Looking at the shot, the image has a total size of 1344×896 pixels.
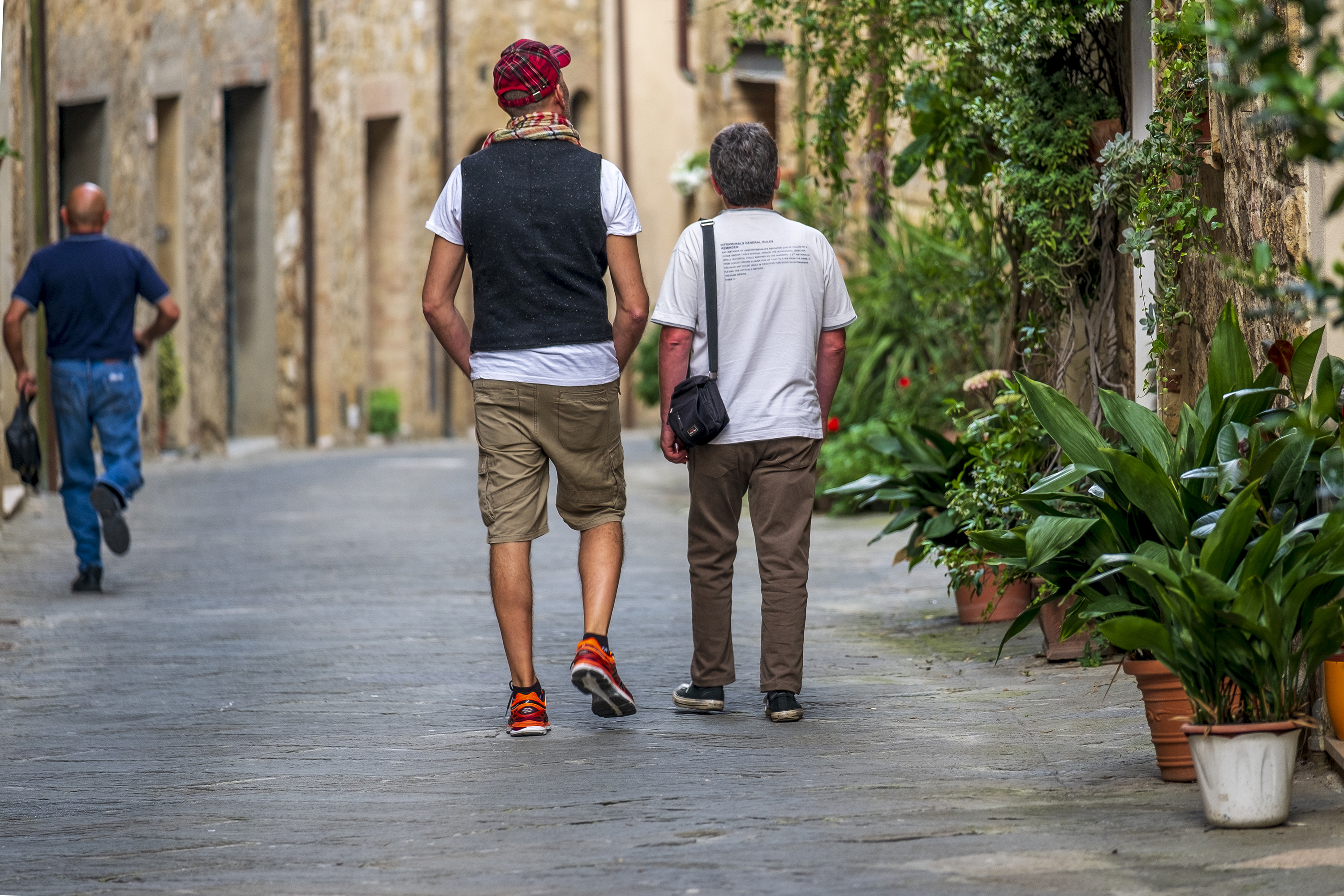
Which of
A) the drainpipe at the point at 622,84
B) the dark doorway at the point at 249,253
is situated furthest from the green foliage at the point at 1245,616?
the drainpipe at the point at 622,84

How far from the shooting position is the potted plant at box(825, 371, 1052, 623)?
584cm

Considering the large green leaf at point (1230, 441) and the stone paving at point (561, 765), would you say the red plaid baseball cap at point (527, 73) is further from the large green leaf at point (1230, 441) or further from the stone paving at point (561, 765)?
the large green leaf at point (1230, 441)

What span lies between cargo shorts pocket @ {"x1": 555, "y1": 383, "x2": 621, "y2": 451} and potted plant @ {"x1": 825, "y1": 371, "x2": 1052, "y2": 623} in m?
1.12

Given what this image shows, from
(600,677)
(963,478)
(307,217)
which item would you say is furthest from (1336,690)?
(307,217)

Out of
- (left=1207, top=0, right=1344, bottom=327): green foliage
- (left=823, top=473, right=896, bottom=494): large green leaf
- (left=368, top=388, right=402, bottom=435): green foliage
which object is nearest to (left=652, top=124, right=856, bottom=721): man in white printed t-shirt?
(left=823, top=473, right=896, bottom=494): large green leaf

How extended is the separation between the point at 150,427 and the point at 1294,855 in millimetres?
16670

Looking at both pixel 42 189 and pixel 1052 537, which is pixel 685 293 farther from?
pixel 42 189

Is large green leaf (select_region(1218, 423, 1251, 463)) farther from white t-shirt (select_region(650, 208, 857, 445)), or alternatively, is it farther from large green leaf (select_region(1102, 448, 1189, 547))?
white t-shirt (select_region(650, 208, 857, 445))

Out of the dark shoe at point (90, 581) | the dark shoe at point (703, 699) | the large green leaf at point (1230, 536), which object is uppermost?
the large green leaf at point (1230, 536)

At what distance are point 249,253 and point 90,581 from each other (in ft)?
47.3

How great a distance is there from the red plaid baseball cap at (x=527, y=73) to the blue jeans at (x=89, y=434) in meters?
4.00

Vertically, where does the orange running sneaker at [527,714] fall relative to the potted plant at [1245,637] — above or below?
below

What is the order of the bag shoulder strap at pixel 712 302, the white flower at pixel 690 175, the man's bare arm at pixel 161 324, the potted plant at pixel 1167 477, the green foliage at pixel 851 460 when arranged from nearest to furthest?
1. the potted plant at pixel 1167 477
2. the bag shoulder strap at pixel 712 302
3. the man's bare arm at pixel 161 324
4. the green foliage at pixel 851 460
5. the white flower at pixel 690 175

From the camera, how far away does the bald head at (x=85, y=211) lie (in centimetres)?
844
